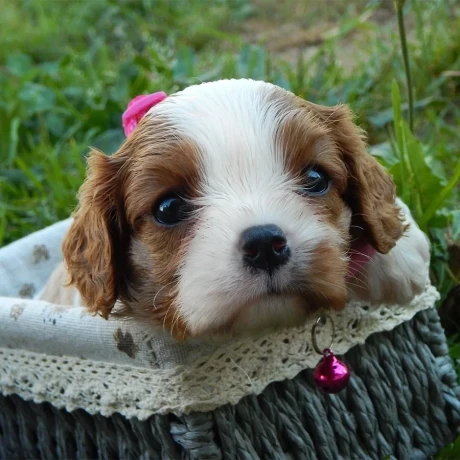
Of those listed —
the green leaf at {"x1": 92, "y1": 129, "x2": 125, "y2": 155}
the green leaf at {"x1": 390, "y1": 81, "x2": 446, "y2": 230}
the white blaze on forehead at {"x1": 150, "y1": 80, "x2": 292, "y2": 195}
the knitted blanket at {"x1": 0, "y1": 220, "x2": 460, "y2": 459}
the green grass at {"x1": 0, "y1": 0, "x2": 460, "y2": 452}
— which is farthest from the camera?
the green leaf at {"x1": 92, "y1": 129, "x2": 125, "y2": 155}

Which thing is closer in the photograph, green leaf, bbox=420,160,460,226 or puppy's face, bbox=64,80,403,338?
puppy's face, bbox=64,80,403,338

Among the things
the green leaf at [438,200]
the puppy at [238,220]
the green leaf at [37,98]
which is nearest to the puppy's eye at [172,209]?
the puppy at [238,220]

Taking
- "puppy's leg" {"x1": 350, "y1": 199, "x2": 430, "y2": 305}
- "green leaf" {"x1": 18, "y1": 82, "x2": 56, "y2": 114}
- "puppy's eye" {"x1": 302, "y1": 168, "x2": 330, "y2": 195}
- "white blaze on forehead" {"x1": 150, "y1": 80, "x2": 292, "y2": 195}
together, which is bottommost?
"green leaf" {"x1": 18, "y1": 82, "x2": 56, "y2": 114}

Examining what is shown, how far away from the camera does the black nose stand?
1.65m

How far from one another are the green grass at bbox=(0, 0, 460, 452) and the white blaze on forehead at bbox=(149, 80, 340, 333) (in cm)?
93

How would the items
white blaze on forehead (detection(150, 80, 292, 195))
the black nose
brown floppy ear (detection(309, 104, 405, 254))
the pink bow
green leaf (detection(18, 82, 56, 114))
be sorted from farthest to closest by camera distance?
green leaf (detection(18, 82, 56, 114)) < the pink bow < brown floppy ear (detection(309, 104, 405, 254)) < white blaze on forehead (detection(150, 80, 292, 195)) < the black nose

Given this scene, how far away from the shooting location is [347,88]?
430 centimetres

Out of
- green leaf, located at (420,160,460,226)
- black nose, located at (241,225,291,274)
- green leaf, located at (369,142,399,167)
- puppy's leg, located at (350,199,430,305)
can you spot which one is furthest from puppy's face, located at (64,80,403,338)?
green leaf, located at (369,142,399,167)

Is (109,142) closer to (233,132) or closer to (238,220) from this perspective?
(233,132)

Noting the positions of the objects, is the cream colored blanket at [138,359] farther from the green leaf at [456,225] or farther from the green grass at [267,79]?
the green grass at [267,79]

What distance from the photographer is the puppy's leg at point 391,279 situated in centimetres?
214

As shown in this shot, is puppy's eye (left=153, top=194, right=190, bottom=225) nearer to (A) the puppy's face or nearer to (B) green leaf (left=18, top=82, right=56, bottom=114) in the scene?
(A) the puppy's face

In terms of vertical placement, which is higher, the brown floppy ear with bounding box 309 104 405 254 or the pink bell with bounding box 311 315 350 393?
the brown floppy ear with bounding box 309 104 405 254

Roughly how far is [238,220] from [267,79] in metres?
2.25
